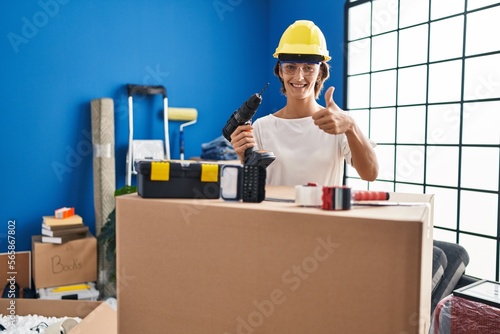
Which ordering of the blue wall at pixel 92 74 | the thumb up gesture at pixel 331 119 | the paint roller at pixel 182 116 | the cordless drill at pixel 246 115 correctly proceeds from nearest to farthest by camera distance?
the thumb up gesture at pixel 331 119 → the cordless drill at pixel 246 115 → the blue wall at pixel 92 74 → the paint roller at pixel 182 116

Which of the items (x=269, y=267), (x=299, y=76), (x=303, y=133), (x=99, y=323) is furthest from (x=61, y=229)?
(x=269, y=267)

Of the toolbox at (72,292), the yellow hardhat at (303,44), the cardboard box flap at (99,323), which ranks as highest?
the yellow hardhat at (303,44)

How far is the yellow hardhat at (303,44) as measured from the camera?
1320 millimetres

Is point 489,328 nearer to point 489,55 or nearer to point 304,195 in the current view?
point 304,195

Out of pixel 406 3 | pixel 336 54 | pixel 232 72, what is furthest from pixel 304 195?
pixel 232 72

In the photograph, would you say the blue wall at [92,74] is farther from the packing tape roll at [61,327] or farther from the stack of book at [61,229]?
the packing tape roll at [61,327]

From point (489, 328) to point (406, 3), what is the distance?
7.07ft

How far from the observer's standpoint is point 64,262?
2871 millimetres

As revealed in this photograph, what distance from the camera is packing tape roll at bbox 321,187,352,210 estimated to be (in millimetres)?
685

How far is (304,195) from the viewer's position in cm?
73

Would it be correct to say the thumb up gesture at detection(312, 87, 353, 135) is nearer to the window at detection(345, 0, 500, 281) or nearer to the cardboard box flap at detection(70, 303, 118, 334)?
the cardboard box flap at detection(70, 303, 118, 334)

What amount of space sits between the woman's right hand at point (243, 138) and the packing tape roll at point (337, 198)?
447 millimetres

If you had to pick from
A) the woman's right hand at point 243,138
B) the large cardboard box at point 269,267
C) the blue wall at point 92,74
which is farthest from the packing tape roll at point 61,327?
the blue wall at point 92,74

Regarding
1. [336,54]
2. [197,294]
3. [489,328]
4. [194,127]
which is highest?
[336,54]
